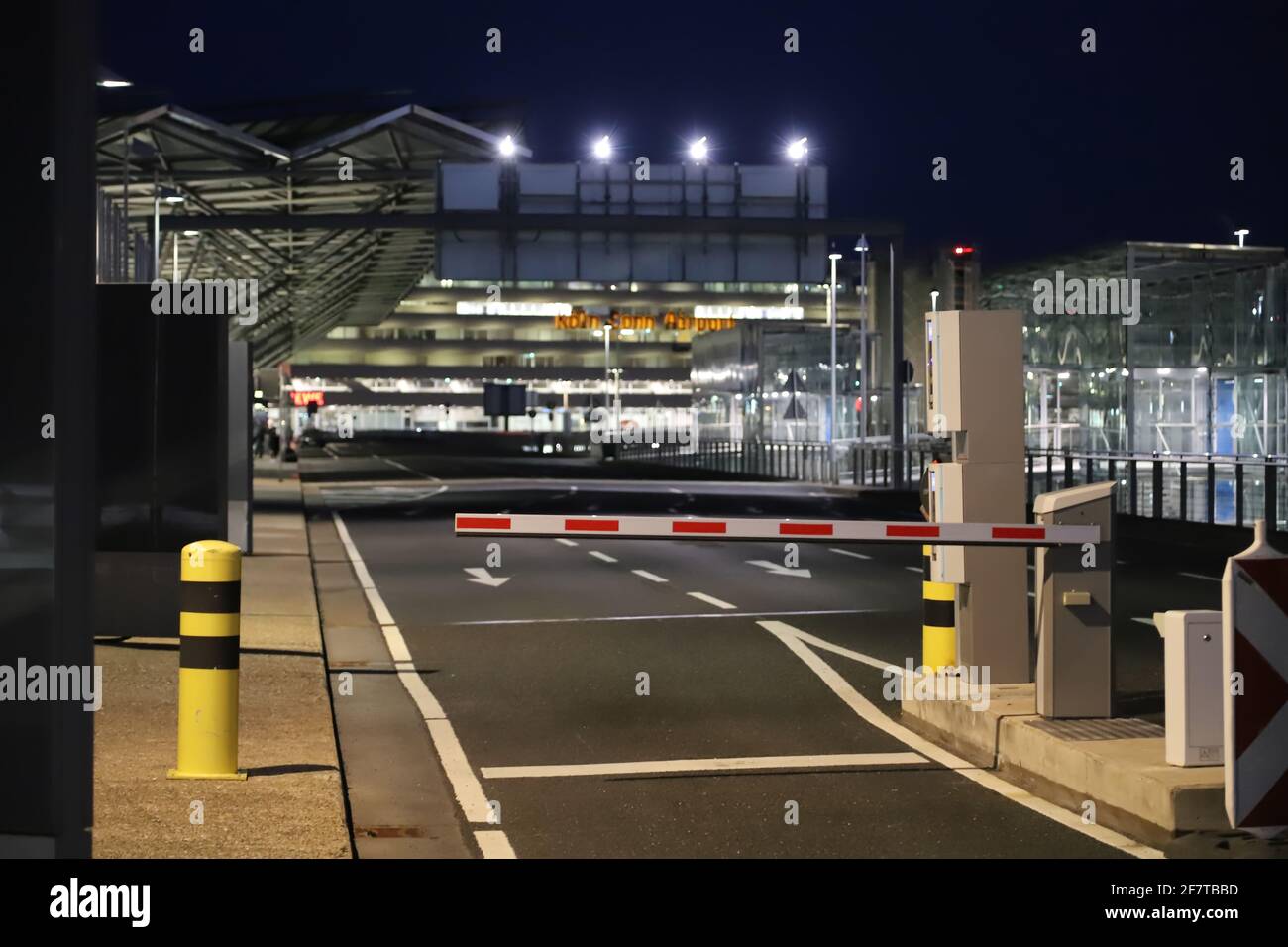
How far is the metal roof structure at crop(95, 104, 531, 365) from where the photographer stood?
44906 mm

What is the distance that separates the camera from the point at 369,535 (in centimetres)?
2941

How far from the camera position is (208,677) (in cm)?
895

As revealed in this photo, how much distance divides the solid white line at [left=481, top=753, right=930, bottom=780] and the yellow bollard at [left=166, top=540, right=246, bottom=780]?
135 cm

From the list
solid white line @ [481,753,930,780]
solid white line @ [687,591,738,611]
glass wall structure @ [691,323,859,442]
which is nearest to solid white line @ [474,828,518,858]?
solid white line @ [481,753,930,780]

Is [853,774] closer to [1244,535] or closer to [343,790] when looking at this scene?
[343,790]

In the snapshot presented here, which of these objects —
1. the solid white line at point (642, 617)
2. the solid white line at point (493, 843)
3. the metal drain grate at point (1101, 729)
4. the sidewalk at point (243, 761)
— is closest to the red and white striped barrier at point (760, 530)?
the metal drain grate at point (1101, 729)

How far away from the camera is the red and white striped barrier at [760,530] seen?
9383mm

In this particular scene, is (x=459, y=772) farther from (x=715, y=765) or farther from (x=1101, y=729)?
(x=1101, y=729)

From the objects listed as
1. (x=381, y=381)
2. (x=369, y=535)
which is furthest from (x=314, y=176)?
(x=381, y=381)

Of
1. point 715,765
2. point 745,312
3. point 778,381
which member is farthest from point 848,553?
point 745,312

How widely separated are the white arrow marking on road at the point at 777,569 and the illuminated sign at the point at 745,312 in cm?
13571

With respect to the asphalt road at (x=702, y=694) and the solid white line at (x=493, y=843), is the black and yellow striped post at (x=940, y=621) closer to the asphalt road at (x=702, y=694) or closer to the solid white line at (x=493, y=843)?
the asphalt road at (x=702, y=694)

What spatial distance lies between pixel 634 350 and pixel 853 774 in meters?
181

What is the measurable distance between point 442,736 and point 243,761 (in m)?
1.56
